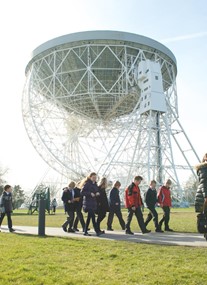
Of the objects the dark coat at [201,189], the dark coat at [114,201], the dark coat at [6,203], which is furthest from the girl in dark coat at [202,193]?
the dark coat at [6,203]

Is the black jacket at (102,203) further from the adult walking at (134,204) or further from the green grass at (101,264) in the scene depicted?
the green grass at (101,264)

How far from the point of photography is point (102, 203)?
11.5 m

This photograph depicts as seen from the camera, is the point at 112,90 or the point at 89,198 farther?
the point at 112,90

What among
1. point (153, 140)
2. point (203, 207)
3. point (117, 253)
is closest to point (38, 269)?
point (117, 253)

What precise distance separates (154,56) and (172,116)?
528cm

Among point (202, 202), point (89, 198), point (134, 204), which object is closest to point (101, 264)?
point (202, 202)

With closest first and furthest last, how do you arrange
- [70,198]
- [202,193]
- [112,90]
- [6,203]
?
[202,193] < [70,198] < [6,203] < [112,90]

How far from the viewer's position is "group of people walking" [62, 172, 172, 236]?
394 inches

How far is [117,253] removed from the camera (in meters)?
6.82

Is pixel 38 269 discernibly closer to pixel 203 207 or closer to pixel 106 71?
pixel 203 207

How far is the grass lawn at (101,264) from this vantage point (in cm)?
497

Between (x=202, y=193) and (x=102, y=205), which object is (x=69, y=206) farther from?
(x=202, y=193)

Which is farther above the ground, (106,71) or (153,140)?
(106,71)

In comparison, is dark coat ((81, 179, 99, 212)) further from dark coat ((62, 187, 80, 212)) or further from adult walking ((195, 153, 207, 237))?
adult walking ((195, 153, 207, 237))
